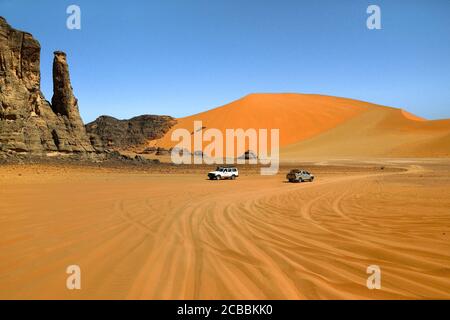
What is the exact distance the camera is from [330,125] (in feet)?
397

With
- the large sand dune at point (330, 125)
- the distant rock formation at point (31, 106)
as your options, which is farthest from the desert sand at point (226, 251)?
the large sand dune at point (330, 125)

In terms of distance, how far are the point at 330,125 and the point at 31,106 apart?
316 feet

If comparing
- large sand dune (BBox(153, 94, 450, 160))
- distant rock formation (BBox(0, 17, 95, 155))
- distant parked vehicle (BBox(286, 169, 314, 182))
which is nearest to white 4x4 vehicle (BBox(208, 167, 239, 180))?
distant parked vehicle (BBox(286, 169, 314, 182))

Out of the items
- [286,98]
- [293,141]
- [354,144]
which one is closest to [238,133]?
[293,141]

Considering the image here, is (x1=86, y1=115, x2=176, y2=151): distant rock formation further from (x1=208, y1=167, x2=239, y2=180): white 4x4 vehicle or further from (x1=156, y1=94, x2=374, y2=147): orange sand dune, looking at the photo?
(x1=208, y1=167, x2=239, y2=180): white 4x4 vehicle

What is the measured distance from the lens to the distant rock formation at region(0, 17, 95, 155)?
38469mm

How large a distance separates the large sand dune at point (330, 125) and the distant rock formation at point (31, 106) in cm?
4937

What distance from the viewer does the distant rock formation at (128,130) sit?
10675cm

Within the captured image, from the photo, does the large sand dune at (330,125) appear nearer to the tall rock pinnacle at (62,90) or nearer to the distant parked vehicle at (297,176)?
the tall rock pinnacle at (62,90)

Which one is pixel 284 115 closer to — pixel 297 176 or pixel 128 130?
Answer: pixel 128 130

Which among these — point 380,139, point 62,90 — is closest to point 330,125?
point 380,139

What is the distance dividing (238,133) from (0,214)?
101m
